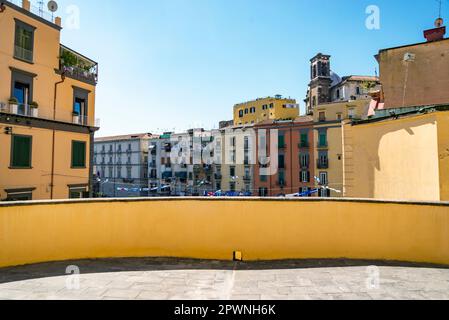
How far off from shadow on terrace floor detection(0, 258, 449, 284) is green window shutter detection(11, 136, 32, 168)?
498 inches

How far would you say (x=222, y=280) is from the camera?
235 inches

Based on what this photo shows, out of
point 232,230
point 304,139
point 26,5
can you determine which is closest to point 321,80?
point 304,139

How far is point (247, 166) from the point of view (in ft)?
152

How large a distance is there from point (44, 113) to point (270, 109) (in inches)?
1717

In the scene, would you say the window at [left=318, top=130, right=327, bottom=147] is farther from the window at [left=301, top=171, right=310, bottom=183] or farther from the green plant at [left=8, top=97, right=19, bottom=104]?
the green plant at [left=8, top=97, right=19, bottom=104]

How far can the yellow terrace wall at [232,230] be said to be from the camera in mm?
6688

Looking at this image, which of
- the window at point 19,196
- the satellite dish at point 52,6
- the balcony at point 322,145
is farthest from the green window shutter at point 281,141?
the window at point 19,196

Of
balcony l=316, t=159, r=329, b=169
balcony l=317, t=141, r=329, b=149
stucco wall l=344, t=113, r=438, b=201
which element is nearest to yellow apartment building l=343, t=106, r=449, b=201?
stucco wall l=344, t=113, r=438, b=201

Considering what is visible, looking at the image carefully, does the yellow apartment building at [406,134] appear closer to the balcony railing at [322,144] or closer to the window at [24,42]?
the window at [24,42]

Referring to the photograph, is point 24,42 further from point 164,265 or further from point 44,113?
point 164,265

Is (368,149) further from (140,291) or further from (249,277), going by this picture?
(140,291)

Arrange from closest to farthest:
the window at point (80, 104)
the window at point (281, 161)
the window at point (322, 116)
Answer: the window at point (80, 104), the window at point (322, 116), the window at point (281, 161)

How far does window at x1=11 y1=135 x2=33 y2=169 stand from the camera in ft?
54.1

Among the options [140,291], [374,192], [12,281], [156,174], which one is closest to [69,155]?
[12,281]
